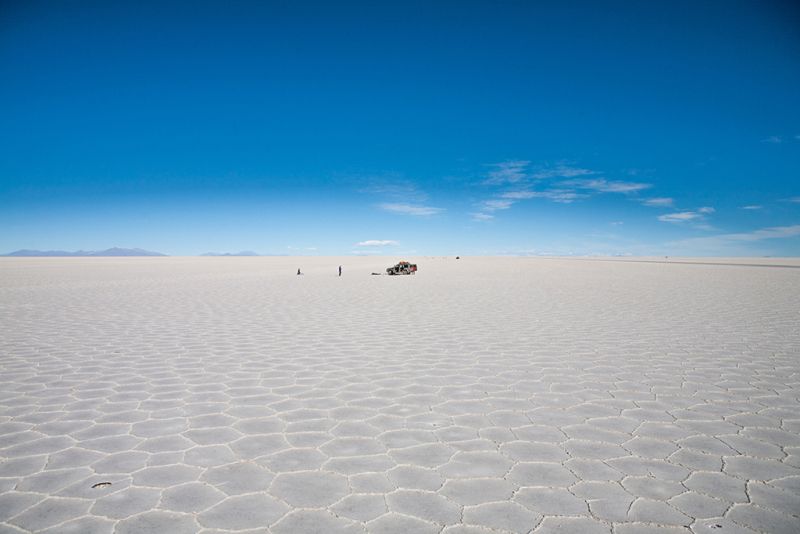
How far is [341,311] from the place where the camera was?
1236 centimetres

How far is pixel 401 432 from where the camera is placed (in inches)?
153

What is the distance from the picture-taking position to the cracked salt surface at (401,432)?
2650mm

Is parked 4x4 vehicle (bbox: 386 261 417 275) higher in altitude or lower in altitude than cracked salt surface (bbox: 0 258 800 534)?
higher

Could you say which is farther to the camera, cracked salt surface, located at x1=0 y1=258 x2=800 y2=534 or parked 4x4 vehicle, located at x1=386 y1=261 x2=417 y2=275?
parked 4x4 vehicle, located at x1=386 y1=261 x2=417 y2=275

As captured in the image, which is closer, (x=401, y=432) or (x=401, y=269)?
(x=401, y=432)

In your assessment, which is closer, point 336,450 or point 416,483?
point 416,483

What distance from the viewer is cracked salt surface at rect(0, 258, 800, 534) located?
265cm

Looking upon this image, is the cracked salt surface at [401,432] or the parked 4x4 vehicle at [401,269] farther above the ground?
the parked 4x4 vehicle at [401,269]

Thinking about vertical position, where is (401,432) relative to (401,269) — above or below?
below

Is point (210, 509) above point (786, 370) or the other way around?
the other way around

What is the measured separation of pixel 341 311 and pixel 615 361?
25.8ft

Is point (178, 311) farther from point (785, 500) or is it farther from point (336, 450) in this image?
point (785, 500)

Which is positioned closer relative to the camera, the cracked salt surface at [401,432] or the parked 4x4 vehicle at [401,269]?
the cracked salt surface at [401,432]

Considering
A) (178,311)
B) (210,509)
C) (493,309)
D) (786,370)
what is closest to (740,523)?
(210,509)
